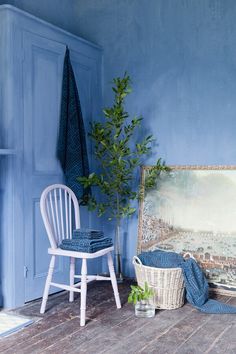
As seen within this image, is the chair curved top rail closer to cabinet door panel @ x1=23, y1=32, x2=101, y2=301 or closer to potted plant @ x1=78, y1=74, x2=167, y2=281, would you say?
cabinet door panel @ x1=23, y1=32, x2=101, y2=301

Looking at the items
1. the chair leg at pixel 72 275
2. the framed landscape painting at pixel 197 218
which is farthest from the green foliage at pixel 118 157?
the chair leg at pixel 72 275

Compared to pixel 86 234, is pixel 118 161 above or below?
above

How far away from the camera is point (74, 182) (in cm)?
347

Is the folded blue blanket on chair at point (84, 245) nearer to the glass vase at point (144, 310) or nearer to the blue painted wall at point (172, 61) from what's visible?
the glass vase at point (144, 310)

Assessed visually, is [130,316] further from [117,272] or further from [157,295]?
[117,272]

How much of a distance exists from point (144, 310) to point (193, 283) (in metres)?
0.41

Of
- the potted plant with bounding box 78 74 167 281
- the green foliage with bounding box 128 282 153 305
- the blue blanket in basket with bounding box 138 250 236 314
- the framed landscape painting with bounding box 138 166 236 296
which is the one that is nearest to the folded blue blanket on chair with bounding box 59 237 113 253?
the green foliage with bounding box 128 282 153 305

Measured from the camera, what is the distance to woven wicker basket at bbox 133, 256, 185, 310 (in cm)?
300

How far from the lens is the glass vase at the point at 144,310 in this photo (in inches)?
113

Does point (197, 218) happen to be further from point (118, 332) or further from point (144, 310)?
point (118, 332)

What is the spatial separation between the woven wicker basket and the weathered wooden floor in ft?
0.23

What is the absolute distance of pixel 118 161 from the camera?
139 inches

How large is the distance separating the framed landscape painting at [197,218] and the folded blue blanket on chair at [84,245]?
0.89m

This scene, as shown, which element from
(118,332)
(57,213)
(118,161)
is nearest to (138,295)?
(118,332)
